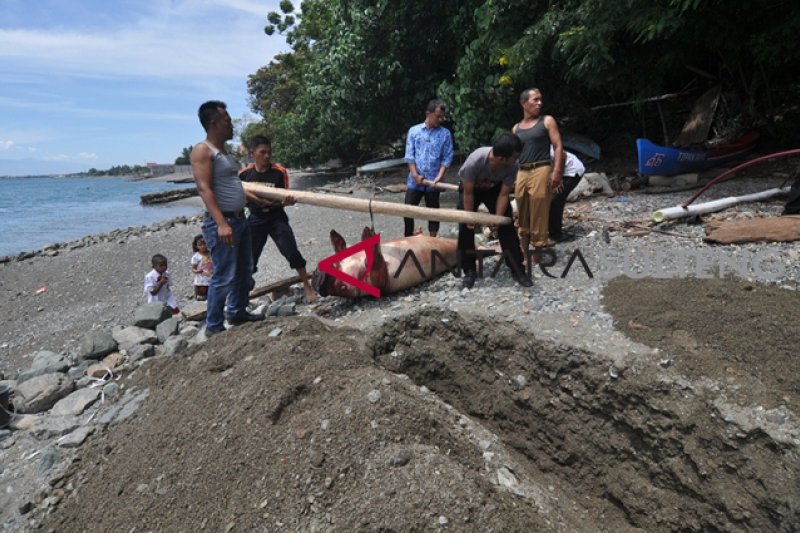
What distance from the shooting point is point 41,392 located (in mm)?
3834

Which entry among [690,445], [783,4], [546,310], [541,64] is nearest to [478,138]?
[541,64]

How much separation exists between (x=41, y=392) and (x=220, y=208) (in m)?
2.20

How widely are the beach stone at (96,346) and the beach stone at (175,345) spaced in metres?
0.60

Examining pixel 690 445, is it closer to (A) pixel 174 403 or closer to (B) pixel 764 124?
(A) pixel 174 403

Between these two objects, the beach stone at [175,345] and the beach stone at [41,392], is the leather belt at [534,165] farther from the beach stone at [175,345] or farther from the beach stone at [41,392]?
the beach stone at [41,392]

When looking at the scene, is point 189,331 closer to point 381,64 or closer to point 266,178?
point 266,178

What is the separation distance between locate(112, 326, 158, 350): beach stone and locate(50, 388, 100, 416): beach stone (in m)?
0.84

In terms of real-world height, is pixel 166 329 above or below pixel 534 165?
below

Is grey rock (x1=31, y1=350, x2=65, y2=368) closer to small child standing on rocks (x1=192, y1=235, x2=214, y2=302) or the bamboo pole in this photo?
small child standing on rocks (x1=192, y1=235, x2=214, y2=302)

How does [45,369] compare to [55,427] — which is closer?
[55,427]

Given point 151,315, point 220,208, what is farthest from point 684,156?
point 151,315

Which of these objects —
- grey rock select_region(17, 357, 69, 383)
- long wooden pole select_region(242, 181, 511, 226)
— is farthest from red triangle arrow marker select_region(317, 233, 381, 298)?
grey rock select_region(17, 357, 69, 383)

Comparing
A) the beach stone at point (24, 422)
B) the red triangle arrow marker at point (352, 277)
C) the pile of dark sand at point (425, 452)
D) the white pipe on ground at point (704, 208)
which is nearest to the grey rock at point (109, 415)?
the pile of dark sand at point (425, 452)

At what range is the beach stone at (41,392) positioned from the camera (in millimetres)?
3785
